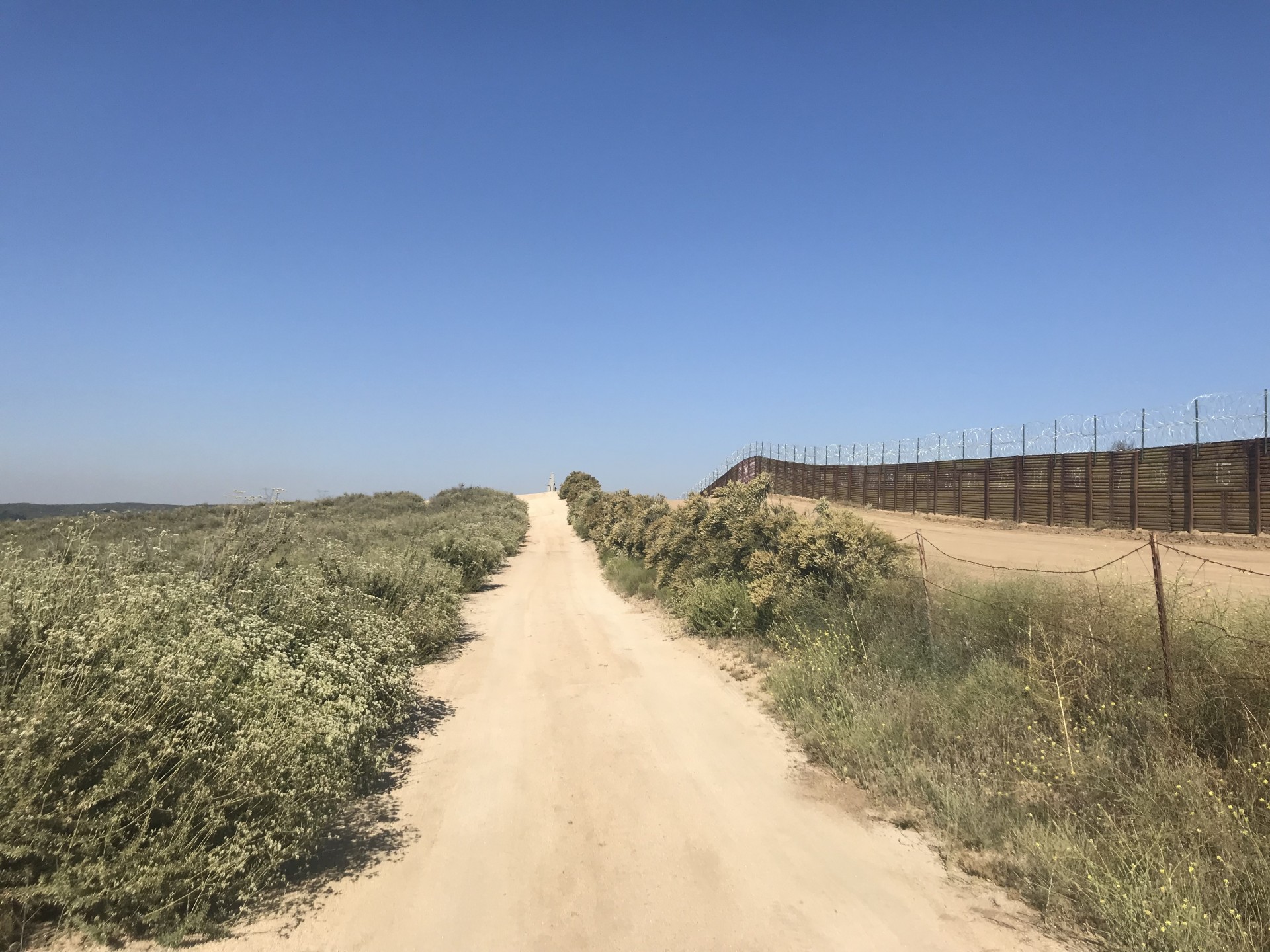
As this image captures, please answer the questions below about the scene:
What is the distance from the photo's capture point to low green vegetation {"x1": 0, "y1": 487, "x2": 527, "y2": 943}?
326 centimetres

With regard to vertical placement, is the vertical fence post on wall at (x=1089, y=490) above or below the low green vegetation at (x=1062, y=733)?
above

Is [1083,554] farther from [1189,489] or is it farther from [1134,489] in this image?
[1134,489]

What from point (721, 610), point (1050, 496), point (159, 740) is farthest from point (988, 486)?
point (159, 740)

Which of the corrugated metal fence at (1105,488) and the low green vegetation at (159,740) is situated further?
the corrugated metal fence at (1105,488)

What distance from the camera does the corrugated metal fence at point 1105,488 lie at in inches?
711

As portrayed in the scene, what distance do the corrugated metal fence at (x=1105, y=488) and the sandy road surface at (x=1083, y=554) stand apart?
1.10 m

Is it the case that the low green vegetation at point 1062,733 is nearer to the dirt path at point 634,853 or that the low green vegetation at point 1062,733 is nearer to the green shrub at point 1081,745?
the green shrub at point 1081,745

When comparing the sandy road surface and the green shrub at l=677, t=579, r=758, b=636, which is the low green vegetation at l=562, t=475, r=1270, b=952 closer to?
the sandy road surface

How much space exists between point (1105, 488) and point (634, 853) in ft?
74.6

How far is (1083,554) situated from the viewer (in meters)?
16.1

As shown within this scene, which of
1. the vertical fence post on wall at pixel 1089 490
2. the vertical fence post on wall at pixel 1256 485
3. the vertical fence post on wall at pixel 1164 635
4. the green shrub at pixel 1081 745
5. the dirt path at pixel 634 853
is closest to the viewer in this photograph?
the green shrub at pixel 1081 745

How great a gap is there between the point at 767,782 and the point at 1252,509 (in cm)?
1869

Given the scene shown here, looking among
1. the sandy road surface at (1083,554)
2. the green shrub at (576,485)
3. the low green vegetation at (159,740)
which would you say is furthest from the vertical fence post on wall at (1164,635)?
the green shrub at (576,485)

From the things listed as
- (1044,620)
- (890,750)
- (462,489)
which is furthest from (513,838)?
(462,489)
